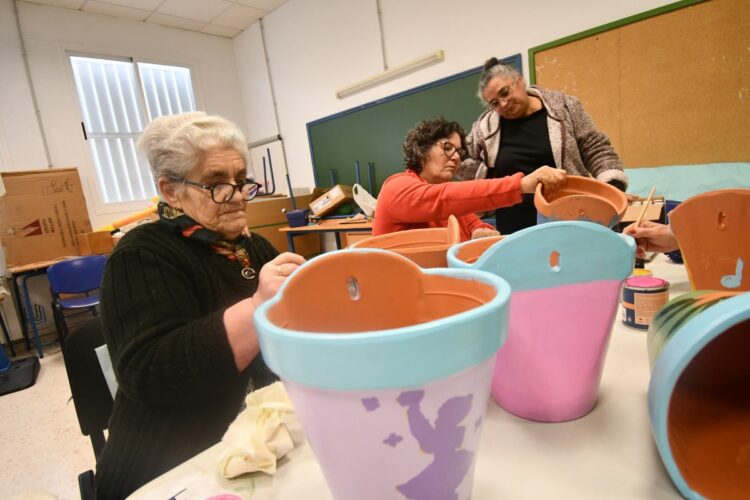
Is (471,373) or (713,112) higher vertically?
(713,112)

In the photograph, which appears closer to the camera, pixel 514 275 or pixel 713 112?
pixel 514 275

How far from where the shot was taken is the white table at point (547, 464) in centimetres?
39

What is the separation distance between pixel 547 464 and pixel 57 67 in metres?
5.31

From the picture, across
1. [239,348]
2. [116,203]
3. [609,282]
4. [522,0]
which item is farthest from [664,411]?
[116,203]


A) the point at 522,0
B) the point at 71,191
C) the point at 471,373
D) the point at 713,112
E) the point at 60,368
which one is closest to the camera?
the point at 471,373

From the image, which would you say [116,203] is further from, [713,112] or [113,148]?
[713,112]

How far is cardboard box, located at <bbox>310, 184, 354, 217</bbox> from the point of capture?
3.92 meters

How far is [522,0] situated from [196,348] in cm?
326

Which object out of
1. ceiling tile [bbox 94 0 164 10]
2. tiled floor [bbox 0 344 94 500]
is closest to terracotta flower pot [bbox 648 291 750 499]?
tiled floor [bbox 0 344 94 500]

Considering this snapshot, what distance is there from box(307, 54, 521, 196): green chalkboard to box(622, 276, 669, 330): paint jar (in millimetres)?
2695

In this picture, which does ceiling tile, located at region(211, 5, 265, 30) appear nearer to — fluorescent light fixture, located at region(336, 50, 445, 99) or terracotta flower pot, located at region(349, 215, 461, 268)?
fluorescent light fixture, located at region(336, 50, 445, 99)

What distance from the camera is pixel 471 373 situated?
0.89ft

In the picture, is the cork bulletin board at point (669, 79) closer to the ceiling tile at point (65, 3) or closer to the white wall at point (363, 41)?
the white wall at point (363, 41)

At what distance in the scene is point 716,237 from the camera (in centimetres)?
59
